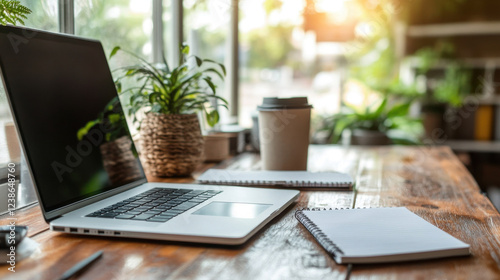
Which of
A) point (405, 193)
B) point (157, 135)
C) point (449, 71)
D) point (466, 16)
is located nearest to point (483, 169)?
point (449, 71)

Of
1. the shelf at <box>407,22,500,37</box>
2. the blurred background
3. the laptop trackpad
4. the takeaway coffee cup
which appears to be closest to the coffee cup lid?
the takeaway coffee cup

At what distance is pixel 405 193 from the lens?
103 centimetres

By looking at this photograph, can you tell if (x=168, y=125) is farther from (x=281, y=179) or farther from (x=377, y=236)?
(x=377, y=236)

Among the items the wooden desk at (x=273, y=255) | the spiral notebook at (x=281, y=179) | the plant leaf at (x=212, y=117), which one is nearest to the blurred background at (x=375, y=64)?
the plant leaf at (x=212, y=117)

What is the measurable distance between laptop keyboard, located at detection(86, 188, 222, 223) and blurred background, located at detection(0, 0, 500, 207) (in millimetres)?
984

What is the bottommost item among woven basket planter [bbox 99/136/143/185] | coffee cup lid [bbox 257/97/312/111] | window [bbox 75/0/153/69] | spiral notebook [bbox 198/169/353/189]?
spiral notebook [bbox 198/169/353/189]

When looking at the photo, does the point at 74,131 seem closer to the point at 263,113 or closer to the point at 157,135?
the point at 157,135

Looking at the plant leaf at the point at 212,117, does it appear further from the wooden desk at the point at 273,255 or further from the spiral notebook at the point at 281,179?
the wooden desk at the point at 273,255

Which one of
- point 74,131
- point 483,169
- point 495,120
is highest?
point 74,131

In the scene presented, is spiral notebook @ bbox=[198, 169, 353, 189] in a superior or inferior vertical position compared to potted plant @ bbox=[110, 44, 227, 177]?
inferior

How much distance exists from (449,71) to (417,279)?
10.7 feet

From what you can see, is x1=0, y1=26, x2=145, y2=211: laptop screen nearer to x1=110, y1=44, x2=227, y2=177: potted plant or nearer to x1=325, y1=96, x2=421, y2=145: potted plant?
x1=110, y1=44, x2=227, y2=177: potted plant

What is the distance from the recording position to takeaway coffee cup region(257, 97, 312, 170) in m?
1.15

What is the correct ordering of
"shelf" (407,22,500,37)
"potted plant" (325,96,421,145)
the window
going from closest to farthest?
the window, "potted plant" (325,96,421,145), "shelf" (407,22,500,37)
